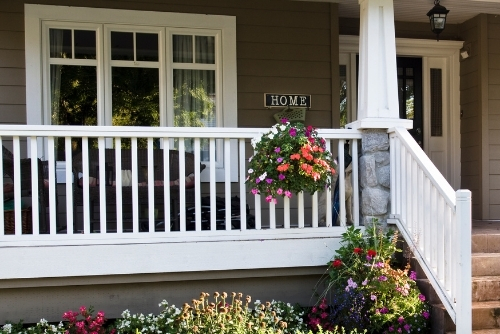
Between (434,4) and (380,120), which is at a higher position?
(434,4)

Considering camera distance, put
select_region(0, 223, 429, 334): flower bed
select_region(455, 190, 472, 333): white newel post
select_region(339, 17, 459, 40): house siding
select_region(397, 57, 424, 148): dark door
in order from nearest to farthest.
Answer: select_region(455, 190, 472, 333): white newel post < select_region(0, 223, 429, 334): flower bed < select_region(339, 17, 459, 40): house siding < select_region(397, 57, 424, 148): dark door

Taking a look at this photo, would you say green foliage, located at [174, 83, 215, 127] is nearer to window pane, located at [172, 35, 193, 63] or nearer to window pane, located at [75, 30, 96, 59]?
window pane, located at [172, 35, 193, 63]

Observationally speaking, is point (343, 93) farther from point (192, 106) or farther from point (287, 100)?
point (192, 106)

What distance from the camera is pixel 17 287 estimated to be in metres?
3.26

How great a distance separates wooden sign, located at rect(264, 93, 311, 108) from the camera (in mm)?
4926

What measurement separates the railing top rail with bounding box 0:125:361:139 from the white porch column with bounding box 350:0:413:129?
304 millimetres

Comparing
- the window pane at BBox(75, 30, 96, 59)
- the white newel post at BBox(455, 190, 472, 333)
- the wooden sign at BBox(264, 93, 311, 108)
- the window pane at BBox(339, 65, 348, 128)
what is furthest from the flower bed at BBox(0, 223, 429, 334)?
the window pane at BBox(75, 30, 96, 59)

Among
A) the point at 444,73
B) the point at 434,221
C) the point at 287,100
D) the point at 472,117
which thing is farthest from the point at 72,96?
the point at 472,117

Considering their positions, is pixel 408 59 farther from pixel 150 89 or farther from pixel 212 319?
pixel 212 319

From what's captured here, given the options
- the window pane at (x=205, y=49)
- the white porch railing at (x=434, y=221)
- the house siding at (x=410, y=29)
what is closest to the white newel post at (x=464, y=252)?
the white porch railing at (x=434, y=221)

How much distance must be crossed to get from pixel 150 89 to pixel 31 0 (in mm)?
1317

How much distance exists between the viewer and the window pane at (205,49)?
4.87 m

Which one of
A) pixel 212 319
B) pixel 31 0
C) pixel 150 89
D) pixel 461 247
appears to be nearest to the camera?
pixel 461 247

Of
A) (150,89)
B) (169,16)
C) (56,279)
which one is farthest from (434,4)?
(56,279)
